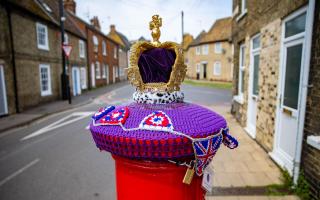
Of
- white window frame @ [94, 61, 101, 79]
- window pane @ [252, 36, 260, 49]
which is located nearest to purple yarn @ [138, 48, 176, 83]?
window pane @ [252, 36, 260, 49]

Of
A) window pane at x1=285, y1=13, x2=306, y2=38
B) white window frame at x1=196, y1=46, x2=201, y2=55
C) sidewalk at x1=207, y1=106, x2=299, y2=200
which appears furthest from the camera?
white window frame at x1=196, y1=46, x2=201, y2=55

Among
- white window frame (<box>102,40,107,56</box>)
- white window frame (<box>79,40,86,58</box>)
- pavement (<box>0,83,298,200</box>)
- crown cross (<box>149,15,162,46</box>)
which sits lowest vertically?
pavement (<box>0,83,298,200</box>)

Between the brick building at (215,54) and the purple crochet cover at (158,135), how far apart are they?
101ft

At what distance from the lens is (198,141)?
3.51 ft

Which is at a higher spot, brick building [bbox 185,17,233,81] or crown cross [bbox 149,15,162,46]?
brick building [bbox 185,17,233,81]

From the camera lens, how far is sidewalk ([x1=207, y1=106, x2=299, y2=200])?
3.29m

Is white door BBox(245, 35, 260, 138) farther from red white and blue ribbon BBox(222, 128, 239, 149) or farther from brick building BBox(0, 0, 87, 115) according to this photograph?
brick building BBox(0, 0, 87, 115)

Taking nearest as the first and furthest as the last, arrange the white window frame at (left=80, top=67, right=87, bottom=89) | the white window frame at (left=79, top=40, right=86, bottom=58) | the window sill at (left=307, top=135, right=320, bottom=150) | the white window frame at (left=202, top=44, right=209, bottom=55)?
the window sill at (left=307, top=135, right=320, bottom=150) < the white window frame at (left=79, top=40, right=86, bottom=58) < the white window frame at (left=80, top=67, right=87, bottom=89) < the white window frame at (left=202, top=44, right=209, bottom=55)

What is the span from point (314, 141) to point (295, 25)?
2.10 m

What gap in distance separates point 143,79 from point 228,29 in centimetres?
3345

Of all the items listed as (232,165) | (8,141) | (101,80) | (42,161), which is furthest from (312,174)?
(101,80)

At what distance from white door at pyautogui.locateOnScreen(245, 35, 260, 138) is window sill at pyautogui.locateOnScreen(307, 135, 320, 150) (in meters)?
3.07

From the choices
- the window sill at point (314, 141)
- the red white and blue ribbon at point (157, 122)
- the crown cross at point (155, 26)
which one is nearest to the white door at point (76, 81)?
the window sill at point (314, 141)

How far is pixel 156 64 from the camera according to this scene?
1.35 m
